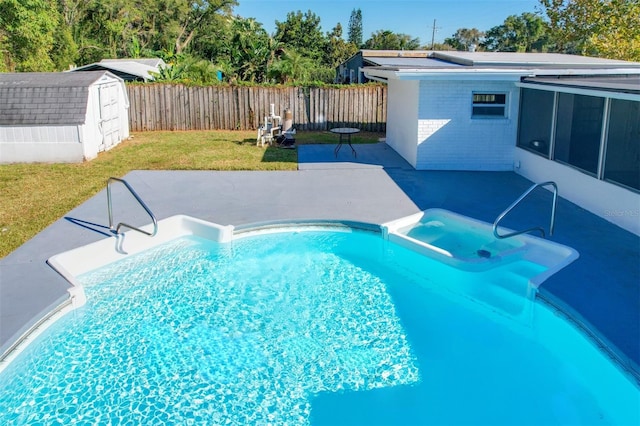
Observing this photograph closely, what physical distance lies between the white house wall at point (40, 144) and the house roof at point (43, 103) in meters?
0.19

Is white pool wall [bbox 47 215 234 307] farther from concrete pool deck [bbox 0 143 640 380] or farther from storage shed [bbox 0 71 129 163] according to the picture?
storage shed [bbox 0 71 129 163]

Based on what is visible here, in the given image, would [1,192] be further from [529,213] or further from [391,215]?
[529,213]

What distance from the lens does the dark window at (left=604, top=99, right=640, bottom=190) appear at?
367 inches

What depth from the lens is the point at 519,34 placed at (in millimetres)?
68312

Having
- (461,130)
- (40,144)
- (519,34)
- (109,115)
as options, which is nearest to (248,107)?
(109,115)

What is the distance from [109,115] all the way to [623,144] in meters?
14.5

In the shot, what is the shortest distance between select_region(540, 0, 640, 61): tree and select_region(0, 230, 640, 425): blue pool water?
19.6 meters

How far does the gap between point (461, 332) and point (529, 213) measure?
4390 mm

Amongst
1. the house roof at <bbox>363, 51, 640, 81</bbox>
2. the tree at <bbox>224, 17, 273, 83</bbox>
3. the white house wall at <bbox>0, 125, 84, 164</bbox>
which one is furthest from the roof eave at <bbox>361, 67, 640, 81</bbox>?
the tree at <bbox>224, 17, 273, 83</bbox>

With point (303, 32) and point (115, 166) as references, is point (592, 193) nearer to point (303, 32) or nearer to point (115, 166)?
point (115, 166)

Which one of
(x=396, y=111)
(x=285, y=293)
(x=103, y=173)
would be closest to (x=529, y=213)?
(x=285, y=293)

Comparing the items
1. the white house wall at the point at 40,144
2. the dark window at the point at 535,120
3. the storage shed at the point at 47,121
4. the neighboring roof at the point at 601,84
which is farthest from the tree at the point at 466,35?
the white house wall at the point at 40,144

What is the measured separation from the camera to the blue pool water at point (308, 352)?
543 cm

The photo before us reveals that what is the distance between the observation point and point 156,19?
49938 mm
